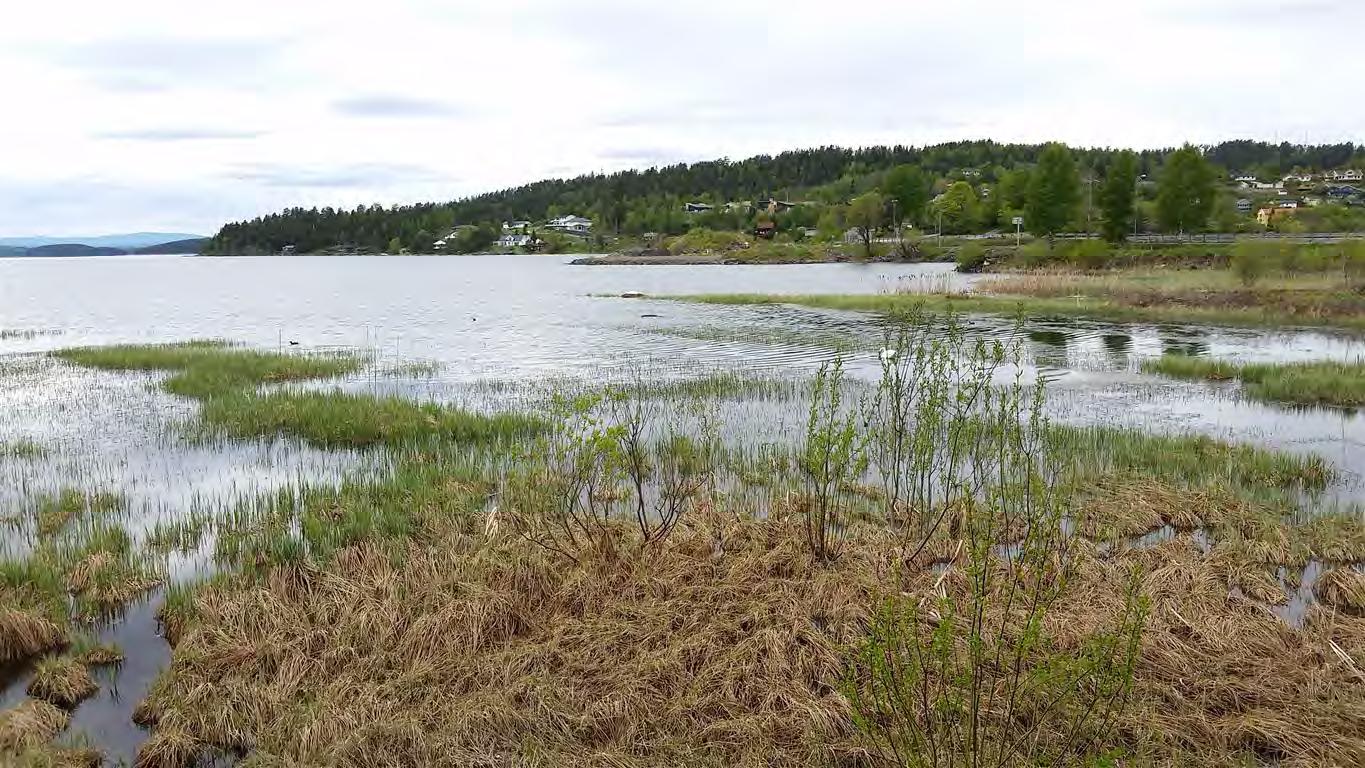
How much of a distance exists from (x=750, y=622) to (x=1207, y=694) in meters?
4.02

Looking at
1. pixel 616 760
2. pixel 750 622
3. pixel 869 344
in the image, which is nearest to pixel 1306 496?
pixel 750 622

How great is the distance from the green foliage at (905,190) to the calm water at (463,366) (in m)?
87.7

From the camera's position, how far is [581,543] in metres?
10.6

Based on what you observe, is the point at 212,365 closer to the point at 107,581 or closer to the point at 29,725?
the point at 107,581

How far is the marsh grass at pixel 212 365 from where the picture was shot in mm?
25016

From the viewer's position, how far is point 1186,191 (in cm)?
8931

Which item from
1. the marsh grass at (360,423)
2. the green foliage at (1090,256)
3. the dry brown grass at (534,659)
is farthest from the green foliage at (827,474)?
the green foliage at (1090,256)

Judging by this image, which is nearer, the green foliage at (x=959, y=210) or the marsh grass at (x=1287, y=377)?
the marsh grass at (x=1287, y=377)

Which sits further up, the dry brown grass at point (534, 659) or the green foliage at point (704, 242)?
the green foliage at point (704, 242)

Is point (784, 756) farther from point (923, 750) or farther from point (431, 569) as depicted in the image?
point (431, 569)

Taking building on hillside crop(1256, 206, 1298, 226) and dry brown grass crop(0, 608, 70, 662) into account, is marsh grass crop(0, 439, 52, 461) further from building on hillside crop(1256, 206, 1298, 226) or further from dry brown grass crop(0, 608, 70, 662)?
building on hillside crop(1256, 206, 1298, 226)

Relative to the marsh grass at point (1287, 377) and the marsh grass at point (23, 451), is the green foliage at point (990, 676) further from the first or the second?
the marsh grass at point (23, 451)

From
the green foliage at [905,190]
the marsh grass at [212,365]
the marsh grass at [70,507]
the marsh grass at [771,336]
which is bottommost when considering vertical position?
the marsh grass at [771,336]

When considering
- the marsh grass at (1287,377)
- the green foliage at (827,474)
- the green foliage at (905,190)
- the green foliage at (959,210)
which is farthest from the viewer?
the green foliage at (959,210)
